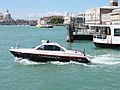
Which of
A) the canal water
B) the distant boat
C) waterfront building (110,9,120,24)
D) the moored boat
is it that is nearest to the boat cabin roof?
the moored boat

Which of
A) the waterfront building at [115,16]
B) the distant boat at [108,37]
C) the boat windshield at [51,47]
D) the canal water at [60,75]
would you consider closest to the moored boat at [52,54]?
the boat windshield at [51,47]

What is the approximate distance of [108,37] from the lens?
150ft

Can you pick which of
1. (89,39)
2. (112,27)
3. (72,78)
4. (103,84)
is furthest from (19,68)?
(89,39)

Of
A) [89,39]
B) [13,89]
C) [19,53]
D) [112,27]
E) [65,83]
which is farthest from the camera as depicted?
[89,39]

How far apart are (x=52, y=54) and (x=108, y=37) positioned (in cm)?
1866

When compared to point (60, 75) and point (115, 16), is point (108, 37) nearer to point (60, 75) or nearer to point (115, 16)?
point (60, 75)

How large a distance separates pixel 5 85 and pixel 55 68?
22.5 ft

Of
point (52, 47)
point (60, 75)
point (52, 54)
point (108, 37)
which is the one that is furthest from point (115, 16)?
point (60, 75)

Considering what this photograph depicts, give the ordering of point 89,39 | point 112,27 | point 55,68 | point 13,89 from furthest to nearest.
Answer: point 89,39 < point 112,27 < point 55,68 < point 13,89

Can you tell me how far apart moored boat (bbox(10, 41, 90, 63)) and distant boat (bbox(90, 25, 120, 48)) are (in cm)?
1766

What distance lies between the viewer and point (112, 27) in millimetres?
45406

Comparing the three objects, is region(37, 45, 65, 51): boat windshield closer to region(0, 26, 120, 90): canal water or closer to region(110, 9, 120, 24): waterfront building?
region(0, 26, 120, 90): canal water

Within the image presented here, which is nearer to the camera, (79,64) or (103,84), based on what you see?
(103,84)

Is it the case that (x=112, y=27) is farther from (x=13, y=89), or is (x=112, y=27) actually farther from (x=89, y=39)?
(x=13, y=89)
